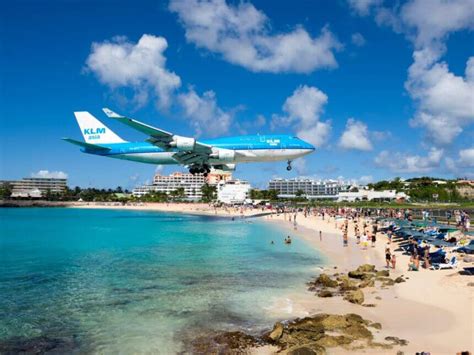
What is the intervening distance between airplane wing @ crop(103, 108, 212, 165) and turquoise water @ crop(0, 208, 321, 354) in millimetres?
9052

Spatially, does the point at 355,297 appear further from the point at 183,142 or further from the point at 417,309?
the point at 183,142

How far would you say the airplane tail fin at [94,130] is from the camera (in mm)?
44531

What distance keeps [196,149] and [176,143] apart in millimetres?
2145

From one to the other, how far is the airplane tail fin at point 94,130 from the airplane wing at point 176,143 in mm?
8484

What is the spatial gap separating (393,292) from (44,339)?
15020 mm

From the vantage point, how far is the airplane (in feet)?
119

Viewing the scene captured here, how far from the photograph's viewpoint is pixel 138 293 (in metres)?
21.2

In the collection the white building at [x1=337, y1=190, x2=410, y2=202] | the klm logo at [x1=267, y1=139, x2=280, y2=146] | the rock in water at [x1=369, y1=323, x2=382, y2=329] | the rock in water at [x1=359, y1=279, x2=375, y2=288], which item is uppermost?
the klm logo at [x1=267, y1=139, x2=280, y2=146]

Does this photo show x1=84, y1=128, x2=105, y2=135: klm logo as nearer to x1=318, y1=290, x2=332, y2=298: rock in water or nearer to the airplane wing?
the airplane wing

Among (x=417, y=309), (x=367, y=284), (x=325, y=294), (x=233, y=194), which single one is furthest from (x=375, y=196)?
(x=417, y=309)

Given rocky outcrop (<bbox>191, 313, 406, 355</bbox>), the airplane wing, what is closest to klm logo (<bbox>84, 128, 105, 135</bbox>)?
the airplane wing

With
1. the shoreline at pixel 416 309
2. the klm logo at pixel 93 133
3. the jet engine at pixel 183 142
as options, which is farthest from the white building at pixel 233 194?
the shoreline at pixel 416 309

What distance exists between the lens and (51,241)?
163 ft

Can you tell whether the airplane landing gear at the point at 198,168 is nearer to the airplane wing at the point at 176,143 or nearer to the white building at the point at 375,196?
the airplane wing at the point at 176,143
